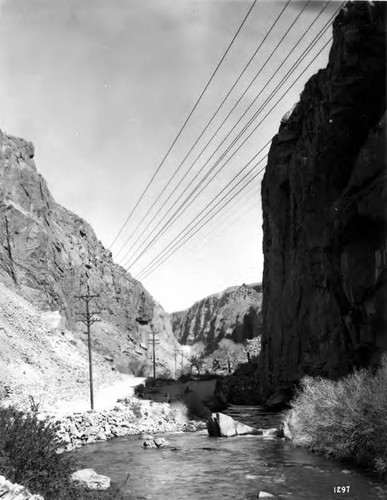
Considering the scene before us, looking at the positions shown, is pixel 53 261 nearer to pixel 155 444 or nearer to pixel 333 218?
pixel 333 218

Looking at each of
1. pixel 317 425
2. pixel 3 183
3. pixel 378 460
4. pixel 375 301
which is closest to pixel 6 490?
pixel 378 460

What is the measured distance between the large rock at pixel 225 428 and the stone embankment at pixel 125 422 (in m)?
4.03

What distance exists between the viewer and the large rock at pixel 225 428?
1515 inches

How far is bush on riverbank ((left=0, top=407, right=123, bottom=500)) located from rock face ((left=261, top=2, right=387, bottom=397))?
33.4 meters

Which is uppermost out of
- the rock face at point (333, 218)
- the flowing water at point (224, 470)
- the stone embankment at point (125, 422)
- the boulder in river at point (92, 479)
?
the rock face at point (333, 218)

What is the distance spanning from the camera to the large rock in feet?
126

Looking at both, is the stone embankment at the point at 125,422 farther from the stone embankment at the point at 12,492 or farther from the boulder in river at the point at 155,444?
the stone embankment at the point at 12,492

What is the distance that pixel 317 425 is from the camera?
3027 centimetres

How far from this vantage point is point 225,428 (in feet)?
127

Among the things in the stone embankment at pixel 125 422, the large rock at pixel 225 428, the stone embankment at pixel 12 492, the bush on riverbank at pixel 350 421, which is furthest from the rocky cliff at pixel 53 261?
the stone embankment at pixel 12 492

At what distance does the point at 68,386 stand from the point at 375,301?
103 ft

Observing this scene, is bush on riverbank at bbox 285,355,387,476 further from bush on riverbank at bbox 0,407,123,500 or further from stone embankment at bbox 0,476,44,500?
stone embankment at bbox 0,476,44,500

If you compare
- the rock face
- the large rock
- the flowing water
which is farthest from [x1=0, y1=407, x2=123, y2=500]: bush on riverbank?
the rock face

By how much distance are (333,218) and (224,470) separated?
114ft
